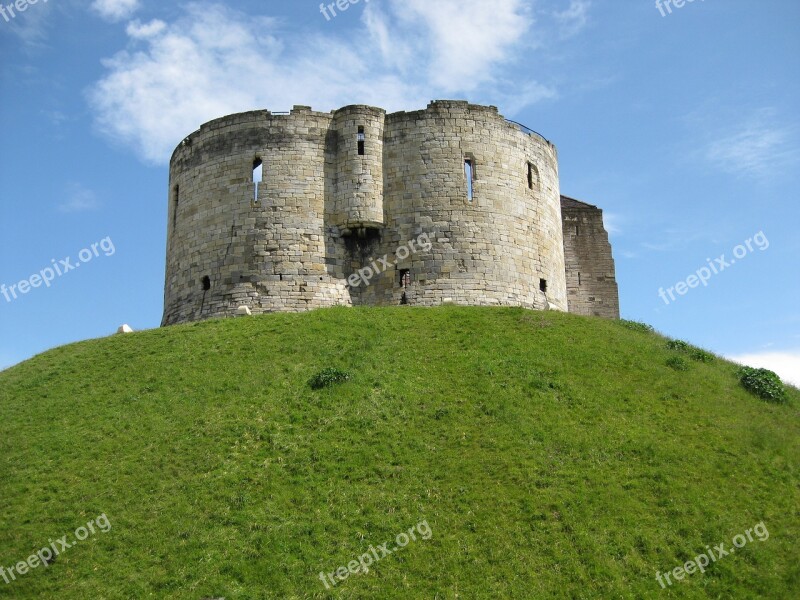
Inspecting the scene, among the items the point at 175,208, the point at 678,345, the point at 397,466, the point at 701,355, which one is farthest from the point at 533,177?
Answer: the point at 397,466

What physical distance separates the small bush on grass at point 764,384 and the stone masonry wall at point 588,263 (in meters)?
11.6

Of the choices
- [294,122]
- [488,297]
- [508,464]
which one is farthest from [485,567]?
[294,122]

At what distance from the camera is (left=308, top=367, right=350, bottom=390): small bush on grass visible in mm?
25234

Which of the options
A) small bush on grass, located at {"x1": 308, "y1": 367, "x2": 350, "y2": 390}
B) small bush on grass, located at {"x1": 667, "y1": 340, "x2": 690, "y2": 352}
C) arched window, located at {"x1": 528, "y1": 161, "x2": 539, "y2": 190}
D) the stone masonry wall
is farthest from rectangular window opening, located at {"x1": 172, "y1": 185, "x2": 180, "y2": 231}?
small bush on grass, located at {"x1": 667, "y1": 340, "x2": 690, "y2": 352}

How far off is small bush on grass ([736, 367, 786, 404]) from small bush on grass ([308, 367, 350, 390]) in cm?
1141

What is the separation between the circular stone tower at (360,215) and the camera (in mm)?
32406

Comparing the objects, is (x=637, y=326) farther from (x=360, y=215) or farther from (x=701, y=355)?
(x=360, y=215)

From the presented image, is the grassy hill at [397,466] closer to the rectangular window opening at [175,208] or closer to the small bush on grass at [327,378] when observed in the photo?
the small bush on grass at [327,378]

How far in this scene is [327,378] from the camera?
997 inches

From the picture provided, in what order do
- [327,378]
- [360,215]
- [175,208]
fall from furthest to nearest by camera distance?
[175,208], [360,215], [327,378]

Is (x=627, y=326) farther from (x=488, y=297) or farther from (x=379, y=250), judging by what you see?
(x=379, y=250)

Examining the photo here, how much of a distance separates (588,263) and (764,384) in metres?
13.8

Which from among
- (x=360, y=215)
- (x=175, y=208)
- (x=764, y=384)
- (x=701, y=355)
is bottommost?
(x=764, y=384)

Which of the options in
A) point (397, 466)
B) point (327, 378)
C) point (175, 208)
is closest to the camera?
point (397, 466)
